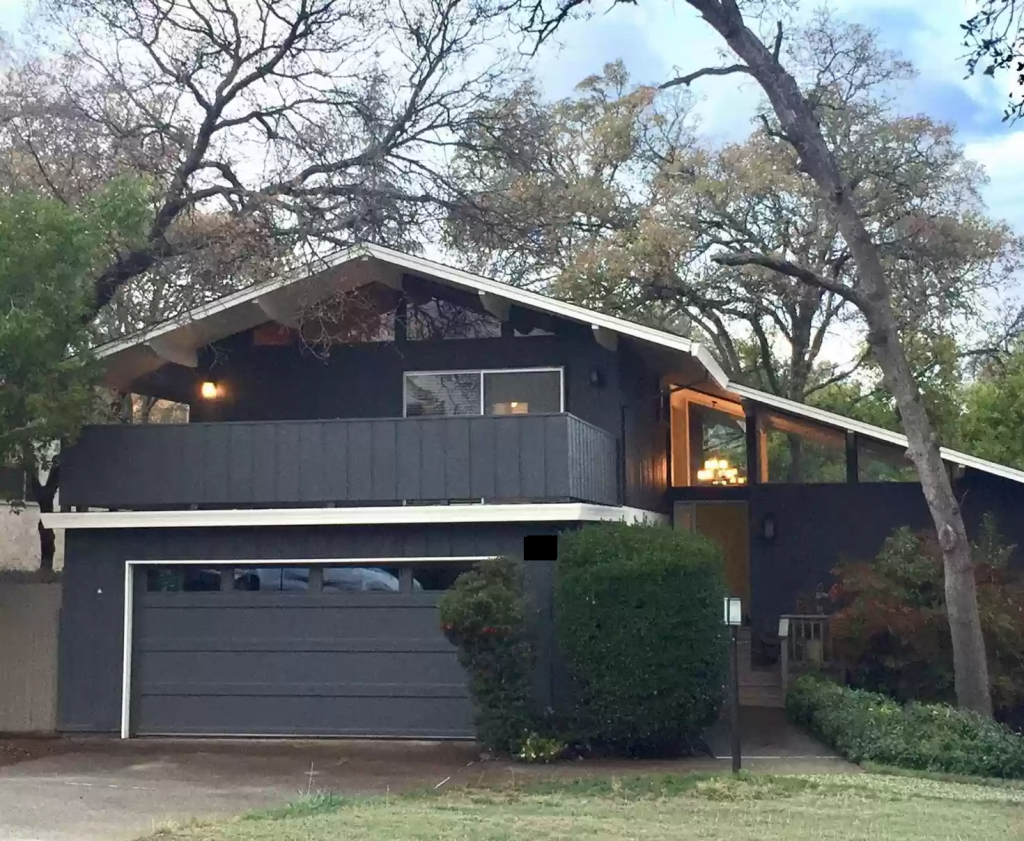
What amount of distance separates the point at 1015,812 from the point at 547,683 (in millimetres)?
5494

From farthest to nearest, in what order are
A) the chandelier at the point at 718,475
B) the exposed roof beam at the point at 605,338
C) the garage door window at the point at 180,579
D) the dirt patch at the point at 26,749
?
the chandelier at the point at 718,475 < the exposed roof beam at the point at 605,338 < the garage door window at the point at 180,579 < the dirt patch at the point at 26,749

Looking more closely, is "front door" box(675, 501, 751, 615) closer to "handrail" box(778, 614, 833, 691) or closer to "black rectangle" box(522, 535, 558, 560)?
"handrail" box(778, 614, 833, 691)

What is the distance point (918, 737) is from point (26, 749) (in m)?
9.88

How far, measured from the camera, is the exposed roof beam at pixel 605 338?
16562mm

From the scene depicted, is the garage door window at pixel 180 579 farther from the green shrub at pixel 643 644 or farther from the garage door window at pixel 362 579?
the green shrub at pixel 643 644

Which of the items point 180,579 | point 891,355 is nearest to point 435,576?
point 180,579

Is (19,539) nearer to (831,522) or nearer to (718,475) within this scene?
(718,475)

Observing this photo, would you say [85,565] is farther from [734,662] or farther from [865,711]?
[865,711]

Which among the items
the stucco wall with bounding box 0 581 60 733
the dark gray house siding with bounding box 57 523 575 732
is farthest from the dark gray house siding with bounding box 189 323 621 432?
the stucco wall with bounding box 0 581 60 733

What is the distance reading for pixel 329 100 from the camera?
57.4 feet

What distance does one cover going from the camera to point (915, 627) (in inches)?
625

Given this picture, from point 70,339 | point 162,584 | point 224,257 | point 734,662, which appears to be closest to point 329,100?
point 224,257

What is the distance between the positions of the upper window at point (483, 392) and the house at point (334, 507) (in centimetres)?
3

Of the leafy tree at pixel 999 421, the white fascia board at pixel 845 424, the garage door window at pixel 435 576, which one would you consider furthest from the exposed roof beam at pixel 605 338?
the leafy tree at pixel 999 421
